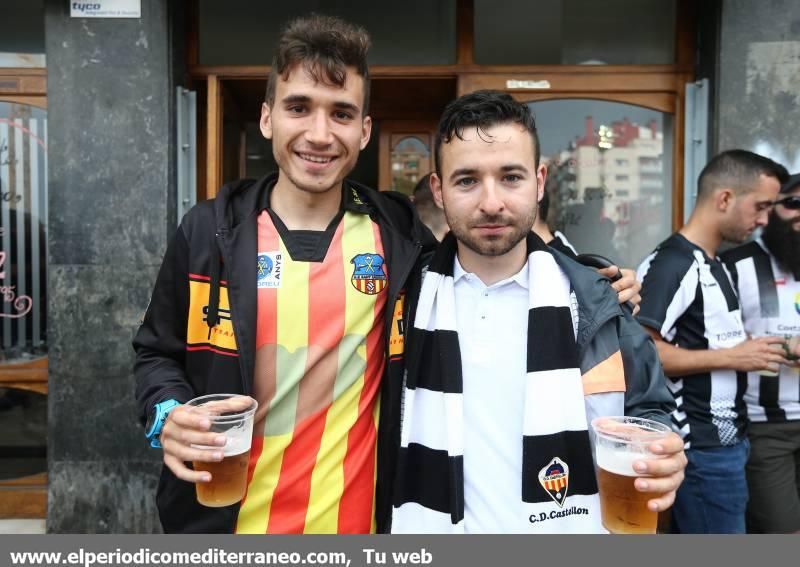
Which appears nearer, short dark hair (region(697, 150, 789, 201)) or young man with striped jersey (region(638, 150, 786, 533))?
young man with striped jersey (region(638, 150, 786, 533))

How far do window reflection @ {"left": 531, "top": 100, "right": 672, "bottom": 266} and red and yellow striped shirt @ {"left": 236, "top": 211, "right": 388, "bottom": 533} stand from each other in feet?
9.07

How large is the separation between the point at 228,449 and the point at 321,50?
1194 millimetres

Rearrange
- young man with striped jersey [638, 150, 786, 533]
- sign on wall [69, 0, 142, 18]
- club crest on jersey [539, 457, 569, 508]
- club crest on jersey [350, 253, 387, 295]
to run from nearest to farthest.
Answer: club crest on jersey [539, 457, 569, 508]
club crest on jersey [350, 253, 387, 295]
young man with striped jersey [638, 150, 786, 533]
sign on wall [69, 0, 142, 18]

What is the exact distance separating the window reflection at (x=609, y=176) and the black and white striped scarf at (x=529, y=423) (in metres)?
2.60

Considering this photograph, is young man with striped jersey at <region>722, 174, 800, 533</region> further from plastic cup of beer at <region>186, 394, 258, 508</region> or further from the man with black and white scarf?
plastic cup of beer at <region>186, 394, 258, 508</region>

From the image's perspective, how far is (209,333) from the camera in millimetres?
1741

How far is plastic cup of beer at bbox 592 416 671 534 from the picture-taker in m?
1.33

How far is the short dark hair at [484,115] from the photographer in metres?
1.68

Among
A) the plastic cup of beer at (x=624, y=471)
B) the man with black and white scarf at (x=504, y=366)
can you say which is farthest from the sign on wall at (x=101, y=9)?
the plastic cup of beer at (x=624, y=471)

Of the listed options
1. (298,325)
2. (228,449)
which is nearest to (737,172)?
(298,325)

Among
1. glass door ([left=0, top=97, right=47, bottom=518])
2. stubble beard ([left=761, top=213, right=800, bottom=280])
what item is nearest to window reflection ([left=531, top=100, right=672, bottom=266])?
stubble beard ([left=761, top=213, right=800, bottom=280])

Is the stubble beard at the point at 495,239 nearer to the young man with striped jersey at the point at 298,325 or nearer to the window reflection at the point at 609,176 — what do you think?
the young man with striped jersey at the point at 298,325

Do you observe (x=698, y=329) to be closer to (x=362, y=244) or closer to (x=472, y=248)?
(x=472, y=248)

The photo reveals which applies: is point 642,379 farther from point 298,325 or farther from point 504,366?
point 298,325
